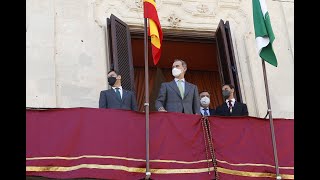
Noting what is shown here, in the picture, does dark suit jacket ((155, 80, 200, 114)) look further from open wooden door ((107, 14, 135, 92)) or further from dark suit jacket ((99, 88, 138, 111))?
open wooden door ((107, 14, 135, 92))

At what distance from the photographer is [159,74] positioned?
485 inches

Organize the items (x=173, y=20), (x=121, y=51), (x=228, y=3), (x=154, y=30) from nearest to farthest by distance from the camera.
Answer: (x=154, y=30)
(x=121, y=51)
(x=173, y=20)
(x=228, y=3)

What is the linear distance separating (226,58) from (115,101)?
2.45 m

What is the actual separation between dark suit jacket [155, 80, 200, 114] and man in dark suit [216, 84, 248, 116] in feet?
1.78

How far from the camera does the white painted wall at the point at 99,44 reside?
1012 cm

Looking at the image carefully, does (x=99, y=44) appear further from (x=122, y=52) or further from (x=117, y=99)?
(x=117, y=99)

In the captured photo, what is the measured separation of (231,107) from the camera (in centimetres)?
983

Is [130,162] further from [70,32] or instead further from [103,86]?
[70,32]

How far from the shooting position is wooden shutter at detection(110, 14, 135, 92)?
33.9ft

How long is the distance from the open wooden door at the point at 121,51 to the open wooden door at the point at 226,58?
1.50 metres

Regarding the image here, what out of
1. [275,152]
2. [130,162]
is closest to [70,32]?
[130,162]

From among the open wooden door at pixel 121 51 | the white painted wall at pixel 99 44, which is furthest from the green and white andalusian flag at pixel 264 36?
the open wooden door at pixel 121 51

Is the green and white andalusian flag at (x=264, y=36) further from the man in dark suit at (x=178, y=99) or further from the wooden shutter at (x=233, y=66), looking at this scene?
the wooden shutter at (x=233, y=66)

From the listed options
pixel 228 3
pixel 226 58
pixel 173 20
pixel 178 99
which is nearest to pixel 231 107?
pixel 178 99
